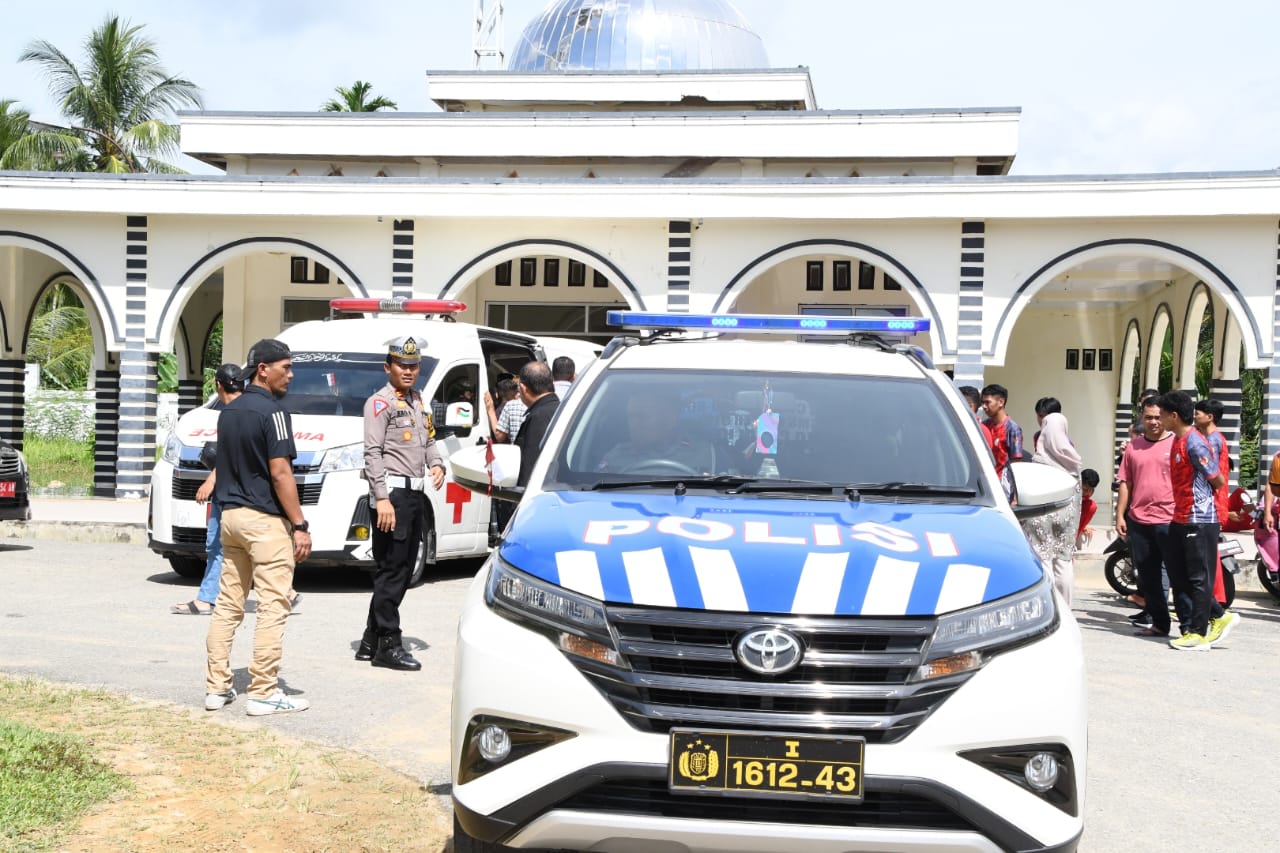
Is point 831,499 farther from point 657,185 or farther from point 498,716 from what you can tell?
point 657,185

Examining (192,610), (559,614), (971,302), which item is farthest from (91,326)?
(559,614)

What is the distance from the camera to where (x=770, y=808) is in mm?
3410

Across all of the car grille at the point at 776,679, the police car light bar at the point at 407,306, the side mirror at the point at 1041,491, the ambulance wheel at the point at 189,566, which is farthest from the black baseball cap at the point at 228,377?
the car grille at the point at 776,679

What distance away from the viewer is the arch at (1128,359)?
26.7m

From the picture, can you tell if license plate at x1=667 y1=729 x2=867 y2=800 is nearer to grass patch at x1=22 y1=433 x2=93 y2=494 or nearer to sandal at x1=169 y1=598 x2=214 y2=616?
sandal at x1=169 y1=598 x2=214 y2=616

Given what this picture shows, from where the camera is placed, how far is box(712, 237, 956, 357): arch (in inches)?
769

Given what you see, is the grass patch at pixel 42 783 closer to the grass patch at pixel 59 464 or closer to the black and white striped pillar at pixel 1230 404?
the grass patch at pixel 59 464

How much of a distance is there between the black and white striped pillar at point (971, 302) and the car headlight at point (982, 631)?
16.1m

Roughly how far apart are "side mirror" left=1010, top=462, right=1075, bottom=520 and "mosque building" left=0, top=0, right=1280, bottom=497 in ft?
47.4

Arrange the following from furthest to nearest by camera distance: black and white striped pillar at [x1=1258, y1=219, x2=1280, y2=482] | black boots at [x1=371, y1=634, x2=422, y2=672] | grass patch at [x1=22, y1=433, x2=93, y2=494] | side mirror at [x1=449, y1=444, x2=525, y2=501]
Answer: grass patch at [x1=22, y1=433, x2=93, y2=494] < black and white striped pillar at [x1=1258, y1=219, x2=1280, y2=482] < black boots at [x1=371, y1=634, x2=422, y2=672] < side mirror at [x1=449, y1=444, x2=525, y2=501]

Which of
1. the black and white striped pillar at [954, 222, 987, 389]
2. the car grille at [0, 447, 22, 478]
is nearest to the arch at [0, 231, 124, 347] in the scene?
the car grille at [0, 447, 22, 478]

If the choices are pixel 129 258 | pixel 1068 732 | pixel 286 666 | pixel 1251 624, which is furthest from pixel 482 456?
pixel 129 258

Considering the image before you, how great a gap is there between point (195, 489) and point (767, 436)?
23.7 feet

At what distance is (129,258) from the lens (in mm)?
20844
